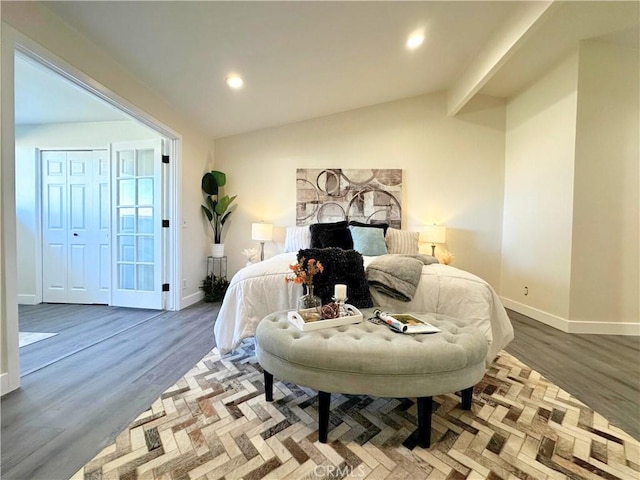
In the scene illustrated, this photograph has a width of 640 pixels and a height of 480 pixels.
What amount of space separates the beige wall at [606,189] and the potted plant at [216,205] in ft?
13.5

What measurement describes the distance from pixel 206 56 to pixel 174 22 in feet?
1.29

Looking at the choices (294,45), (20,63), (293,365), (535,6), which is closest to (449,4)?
(535,6)

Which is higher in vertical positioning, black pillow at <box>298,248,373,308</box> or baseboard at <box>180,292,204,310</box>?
black pillow at <box>298,248,373,308</box>

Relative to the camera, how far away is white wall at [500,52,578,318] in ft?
9.29

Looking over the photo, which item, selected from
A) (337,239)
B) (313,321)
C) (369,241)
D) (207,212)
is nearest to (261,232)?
(207,212)

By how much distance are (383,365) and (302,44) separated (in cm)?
257

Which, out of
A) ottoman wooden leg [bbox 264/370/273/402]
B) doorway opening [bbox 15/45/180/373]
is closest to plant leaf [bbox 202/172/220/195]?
doorway opening [bbox 15/45/180/373]

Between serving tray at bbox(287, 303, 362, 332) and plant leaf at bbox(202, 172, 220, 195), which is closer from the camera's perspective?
serving tray at bbox(287, 303, 362, 332)

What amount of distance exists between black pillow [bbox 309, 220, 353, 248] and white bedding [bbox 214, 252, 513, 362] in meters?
1.25

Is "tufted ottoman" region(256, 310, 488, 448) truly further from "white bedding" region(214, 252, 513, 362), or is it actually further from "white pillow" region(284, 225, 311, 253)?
"white pillow" region(284, 225, 311, 253)

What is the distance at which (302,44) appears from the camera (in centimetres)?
235

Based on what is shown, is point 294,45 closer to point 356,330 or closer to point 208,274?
point 356,330

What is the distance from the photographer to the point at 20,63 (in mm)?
2285

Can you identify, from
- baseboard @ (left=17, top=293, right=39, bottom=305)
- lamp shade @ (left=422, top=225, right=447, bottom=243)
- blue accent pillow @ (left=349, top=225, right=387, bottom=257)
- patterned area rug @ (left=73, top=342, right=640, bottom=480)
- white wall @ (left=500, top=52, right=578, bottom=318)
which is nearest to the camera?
patterned area rug @ (left=73, top=342, right=640, bottom=480)
